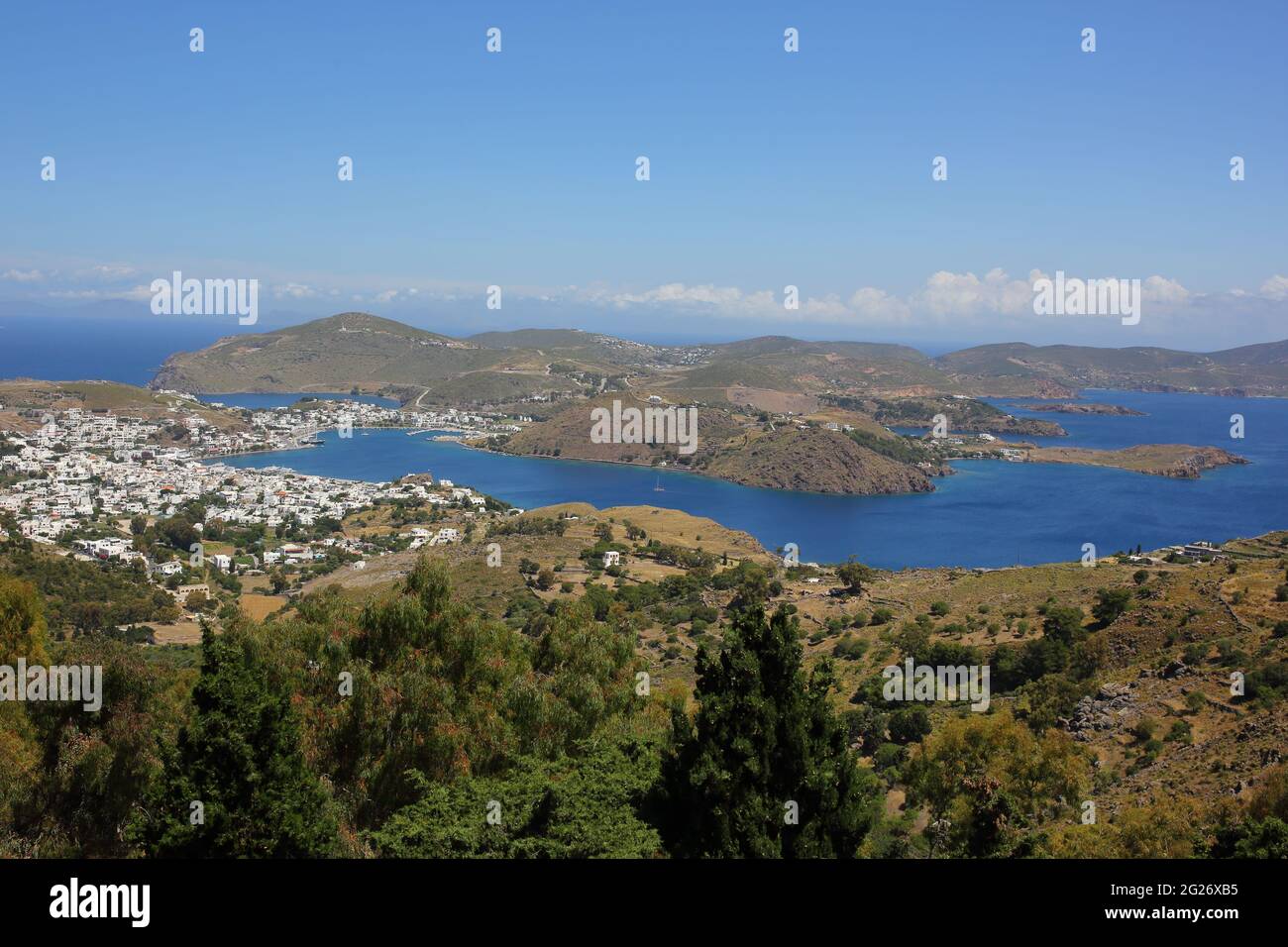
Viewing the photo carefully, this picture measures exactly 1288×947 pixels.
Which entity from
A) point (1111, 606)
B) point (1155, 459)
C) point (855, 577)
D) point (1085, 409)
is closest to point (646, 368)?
point (1085, 409)

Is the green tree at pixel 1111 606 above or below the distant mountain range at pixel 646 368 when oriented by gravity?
below

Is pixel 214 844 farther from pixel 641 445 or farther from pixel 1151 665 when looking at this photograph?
pixel 641 445

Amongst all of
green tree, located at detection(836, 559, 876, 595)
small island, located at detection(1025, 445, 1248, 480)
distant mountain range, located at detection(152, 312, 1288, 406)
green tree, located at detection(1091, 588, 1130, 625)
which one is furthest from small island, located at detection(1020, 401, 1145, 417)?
green tree, located at detection(1091, 588, 1130, 625)

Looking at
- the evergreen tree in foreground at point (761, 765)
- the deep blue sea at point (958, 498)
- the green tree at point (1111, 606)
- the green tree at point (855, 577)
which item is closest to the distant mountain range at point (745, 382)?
the deep blue sea at point (958, 498)

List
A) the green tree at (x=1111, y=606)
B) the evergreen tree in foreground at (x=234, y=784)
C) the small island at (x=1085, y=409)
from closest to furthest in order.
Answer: the evergreen tree in foreground at (x=234, y=784) → the green tree at (x=1111, y=606) → the small island at (x=1085, y=409)

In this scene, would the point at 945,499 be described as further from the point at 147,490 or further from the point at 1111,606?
the point at 147,490

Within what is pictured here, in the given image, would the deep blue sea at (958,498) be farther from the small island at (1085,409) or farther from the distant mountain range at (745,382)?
the small island at (1085,409)
